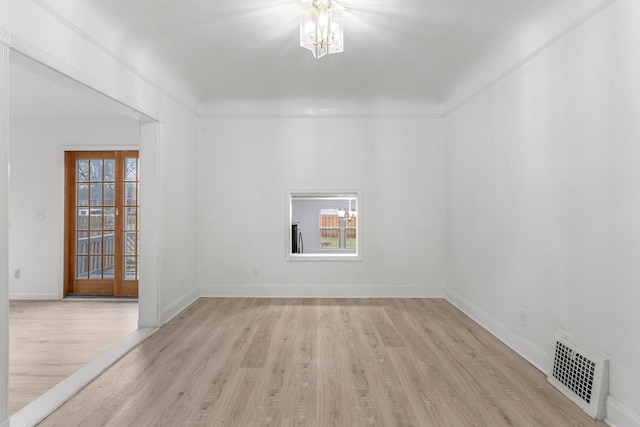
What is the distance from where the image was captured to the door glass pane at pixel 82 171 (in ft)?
17.9

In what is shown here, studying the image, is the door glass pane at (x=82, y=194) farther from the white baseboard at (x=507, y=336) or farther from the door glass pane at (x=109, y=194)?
the white baseboard at (x=507, y=336)

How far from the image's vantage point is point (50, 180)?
5270 mm

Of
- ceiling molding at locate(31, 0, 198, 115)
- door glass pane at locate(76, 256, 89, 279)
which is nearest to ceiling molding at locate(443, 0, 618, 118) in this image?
ceiling molding at locate(31, 0, 198, 115)

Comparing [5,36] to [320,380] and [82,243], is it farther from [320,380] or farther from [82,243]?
[82,243]

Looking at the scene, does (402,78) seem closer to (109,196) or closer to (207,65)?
(207,65)

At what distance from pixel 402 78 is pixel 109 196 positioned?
4468 millimetres

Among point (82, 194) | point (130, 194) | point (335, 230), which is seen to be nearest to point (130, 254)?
point (130, 194)

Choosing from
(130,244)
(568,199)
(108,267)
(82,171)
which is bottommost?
(108,267)

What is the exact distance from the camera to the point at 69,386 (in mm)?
2502

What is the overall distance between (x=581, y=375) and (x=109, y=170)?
5974mm

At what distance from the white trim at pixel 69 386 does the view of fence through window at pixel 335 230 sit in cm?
382

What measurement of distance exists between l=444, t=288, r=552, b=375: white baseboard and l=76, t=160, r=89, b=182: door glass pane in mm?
5509

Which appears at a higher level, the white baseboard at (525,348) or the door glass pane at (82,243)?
the door glass pane at (82,243)

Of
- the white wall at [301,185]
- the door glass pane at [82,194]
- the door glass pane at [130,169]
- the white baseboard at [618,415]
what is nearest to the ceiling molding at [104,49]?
the white wall at [301,185]
